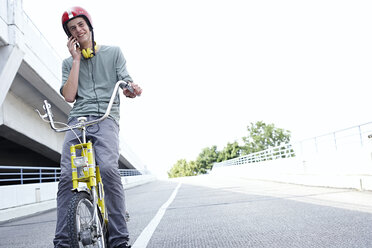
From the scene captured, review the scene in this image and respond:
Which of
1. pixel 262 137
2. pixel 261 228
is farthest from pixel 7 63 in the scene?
pixel 262 137

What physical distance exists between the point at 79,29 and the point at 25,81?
561 inches

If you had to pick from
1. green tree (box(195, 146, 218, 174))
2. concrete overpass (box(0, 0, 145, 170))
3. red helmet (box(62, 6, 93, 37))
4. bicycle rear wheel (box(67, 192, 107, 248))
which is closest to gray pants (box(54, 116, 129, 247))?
bicycle rear wheel (box(67, 192, 107, 248))

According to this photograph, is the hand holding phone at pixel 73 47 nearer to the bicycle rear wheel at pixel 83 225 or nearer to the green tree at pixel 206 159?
the bicycle rear wheel at pixel 83 225

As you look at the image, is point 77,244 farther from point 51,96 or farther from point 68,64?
point 51,96

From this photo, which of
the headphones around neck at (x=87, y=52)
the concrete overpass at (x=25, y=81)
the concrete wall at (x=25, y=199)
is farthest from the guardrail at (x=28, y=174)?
the headphones around neck at (x=87, y=52)

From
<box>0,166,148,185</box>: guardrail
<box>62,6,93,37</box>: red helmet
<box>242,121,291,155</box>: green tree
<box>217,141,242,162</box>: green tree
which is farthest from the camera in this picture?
<box>217,141,242,162</box>: green tree

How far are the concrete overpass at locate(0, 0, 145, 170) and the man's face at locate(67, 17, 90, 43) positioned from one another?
10.5 meters

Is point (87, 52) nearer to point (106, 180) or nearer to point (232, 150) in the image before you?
point (106, 180)

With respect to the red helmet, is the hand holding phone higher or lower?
lower

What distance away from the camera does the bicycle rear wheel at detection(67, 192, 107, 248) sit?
2.32 m

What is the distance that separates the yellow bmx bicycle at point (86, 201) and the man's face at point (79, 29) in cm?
57

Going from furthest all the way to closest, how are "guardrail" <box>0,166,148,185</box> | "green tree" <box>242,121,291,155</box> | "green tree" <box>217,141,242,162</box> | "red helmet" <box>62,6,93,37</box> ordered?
1. "green tree" <box>217,141,242,162</box>
2. "green tree" <box>242,121,291,155</box>
3. "guardrail" <box>0,166,148,185</box>
4. "red helmet" <box>62,6,93,37</box>

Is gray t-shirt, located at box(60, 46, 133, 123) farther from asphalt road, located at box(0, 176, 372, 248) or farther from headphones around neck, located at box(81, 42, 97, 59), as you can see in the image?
asphalt road, located at box(0, 176, 372, 248)

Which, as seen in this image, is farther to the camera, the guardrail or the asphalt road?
the guardrail
